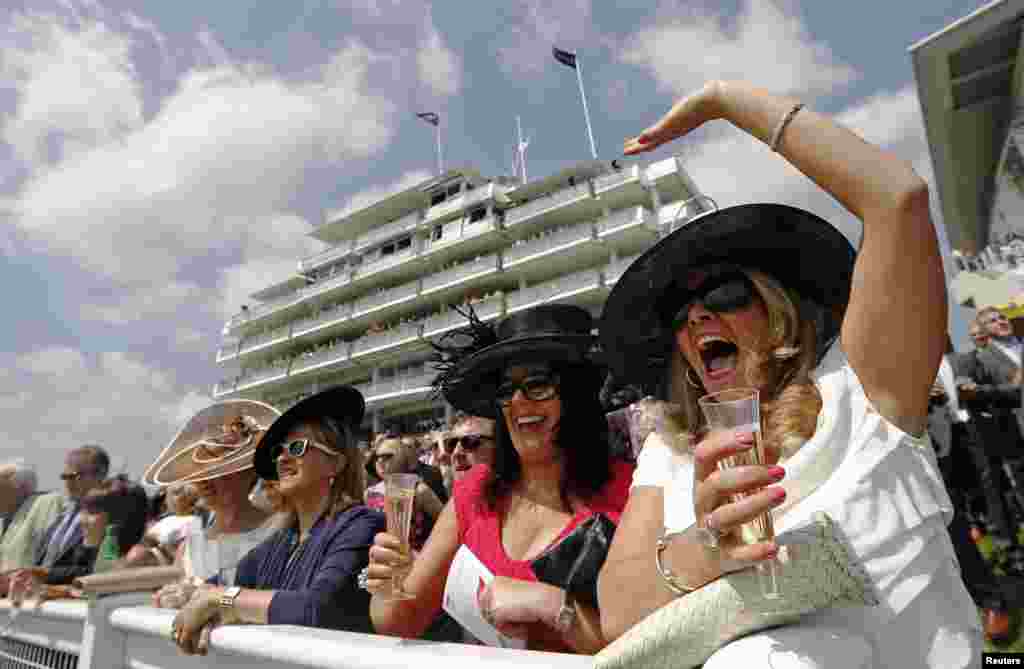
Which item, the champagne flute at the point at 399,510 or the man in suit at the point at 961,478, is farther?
the man in suit at the point at 961,478

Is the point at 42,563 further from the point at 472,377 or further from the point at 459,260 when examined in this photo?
the point at 459,260

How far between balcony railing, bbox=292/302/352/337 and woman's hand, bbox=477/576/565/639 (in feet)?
123

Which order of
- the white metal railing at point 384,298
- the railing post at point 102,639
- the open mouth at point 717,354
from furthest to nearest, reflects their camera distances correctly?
1. the white metal railing at point 384,298
2. the railing post at point 102,639
3. the open mouth at point 717,354

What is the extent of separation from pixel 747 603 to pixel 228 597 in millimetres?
1672

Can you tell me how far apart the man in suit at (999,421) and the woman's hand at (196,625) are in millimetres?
4841

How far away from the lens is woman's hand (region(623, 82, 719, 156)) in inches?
44.7

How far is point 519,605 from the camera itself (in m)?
1.47

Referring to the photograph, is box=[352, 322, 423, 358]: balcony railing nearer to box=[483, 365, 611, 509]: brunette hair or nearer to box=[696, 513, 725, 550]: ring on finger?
box=[483, 365, 611, 509]: brunette hair

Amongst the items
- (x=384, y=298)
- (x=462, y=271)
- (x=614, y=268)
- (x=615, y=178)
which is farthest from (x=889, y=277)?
(x=384, y=298)

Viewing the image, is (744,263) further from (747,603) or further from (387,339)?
(387,339)

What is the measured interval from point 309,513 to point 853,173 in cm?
229

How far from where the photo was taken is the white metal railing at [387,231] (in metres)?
36.6

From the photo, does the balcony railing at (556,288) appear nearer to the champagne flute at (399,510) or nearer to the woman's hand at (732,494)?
the champagne flute at (399,510)

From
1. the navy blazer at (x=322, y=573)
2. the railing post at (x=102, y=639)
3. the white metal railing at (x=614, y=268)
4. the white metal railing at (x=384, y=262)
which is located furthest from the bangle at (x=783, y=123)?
the white metal railing at (x=384, y=262)
